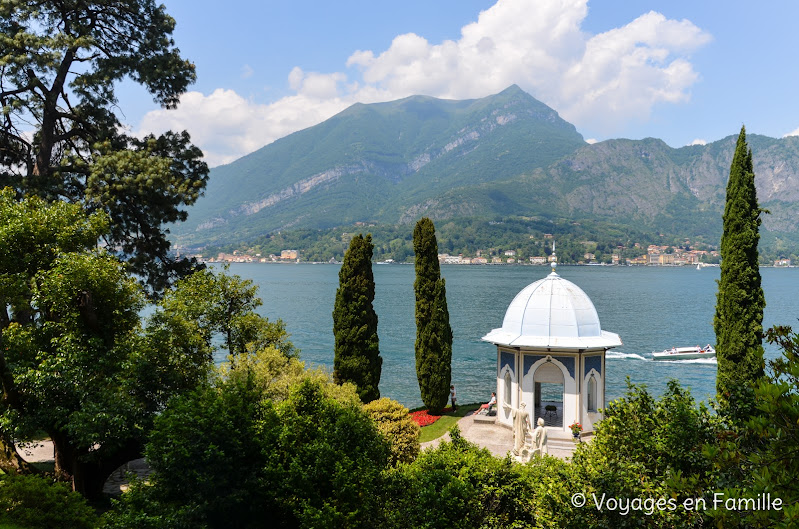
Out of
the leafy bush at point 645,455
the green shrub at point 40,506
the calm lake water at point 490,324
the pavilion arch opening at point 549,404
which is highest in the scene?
the leafy bush at point 645,455

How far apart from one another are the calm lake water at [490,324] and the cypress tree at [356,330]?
1025cm

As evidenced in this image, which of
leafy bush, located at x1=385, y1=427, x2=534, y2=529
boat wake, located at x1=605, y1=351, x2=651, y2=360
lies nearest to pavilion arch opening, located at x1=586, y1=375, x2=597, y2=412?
leafy bush, located at x1=385, y1=427, x2=534, y2=529

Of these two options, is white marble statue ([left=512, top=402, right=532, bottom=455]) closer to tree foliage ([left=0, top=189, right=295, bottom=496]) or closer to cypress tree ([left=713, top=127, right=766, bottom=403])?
cypress tree ([left=713, top=127, right=766, bottom=403])

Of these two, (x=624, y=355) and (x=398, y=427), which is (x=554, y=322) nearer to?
(x=398, y=427)

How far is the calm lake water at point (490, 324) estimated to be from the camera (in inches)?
1406

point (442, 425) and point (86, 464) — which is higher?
point (86, 464)

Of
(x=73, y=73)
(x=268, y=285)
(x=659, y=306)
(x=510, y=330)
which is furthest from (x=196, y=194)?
(x=268, y=285)

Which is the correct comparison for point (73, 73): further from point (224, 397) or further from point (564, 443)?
point (564, 443)

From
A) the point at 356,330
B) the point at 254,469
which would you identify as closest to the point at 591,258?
the point at 356,330

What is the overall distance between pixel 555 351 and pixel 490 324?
38.9 m

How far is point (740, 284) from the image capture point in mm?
17297

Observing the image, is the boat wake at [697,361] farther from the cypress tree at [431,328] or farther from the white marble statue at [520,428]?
the white marble statue at [520,428]

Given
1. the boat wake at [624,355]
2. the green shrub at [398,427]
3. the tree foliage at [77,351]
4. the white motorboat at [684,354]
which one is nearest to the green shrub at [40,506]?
the tree foliage at [77,351]

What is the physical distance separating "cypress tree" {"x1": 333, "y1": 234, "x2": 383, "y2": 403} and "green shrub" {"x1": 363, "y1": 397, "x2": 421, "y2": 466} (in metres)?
4.90
